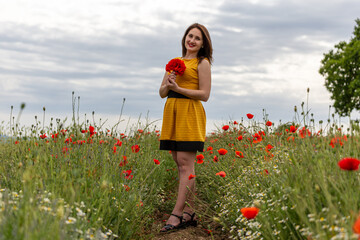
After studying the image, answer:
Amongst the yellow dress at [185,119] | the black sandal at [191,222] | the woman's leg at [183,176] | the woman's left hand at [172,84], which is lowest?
the black sandal at [191,222]

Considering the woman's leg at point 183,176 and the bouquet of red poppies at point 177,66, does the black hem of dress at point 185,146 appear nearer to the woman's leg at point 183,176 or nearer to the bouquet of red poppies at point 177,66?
the woman's leg at point 183,176

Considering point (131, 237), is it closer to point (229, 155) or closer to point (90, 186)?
point (90, 186)

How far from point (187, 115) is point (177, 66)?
2.12ft

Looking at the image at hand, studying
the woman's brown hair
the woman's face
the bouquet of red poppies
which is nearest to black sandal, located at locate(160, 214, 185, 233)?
the bouquet of red poppies

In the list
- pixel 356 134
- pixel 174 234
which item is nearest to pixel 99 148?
pixel 174 234

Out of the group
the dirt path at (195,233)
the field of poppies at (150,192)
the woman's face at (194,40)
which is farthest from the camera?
the woman's face at (194,40)

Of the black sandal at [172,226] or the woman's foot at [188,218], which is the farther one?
the woman's foot at [188,218]

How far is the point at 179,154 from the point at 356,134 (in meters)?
2.11

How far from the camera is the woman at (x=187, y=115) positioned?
4734mm

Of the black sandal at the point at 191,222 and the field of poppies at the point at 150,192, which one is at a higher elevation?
the field of poppies at the point at 150,192

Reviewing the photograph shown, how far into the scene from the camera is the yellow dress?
473 centimetres

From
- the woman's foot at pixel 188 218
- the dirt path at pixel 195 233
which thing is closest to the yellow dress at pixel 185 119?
the dirt path at pixel 195 233

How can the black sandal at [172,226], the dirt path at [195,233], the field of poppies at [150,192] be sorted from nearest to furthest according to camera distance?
the field of poppies at [150,192], the dirt path at [195,233], the black sandal at [172,226]

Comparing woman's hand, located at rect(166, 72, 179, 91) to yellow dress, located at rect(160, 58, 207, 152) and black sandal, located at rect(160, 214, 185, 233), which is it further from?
black sandal, located at rect(160, 214, 185, 233)
